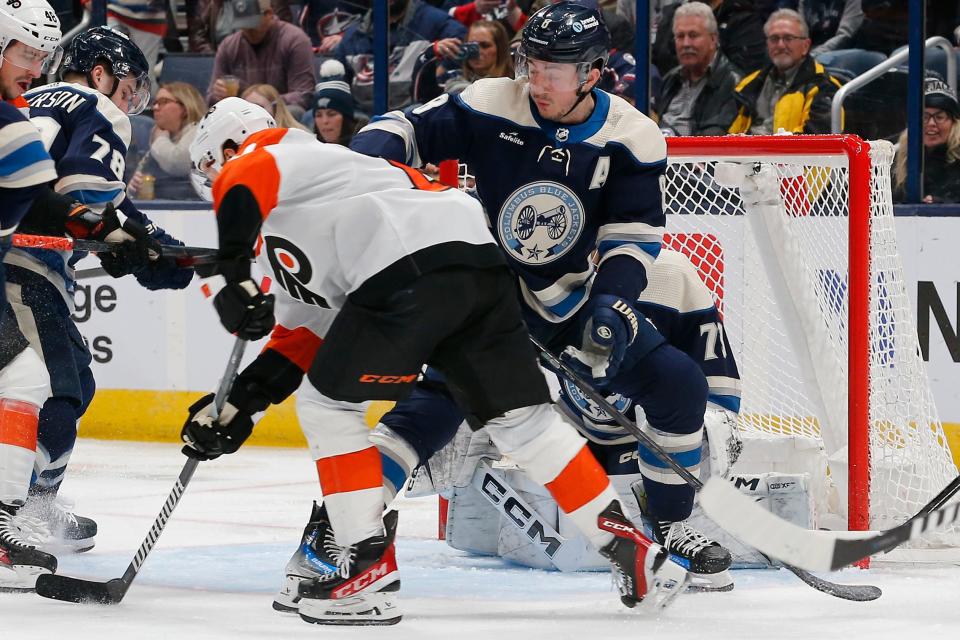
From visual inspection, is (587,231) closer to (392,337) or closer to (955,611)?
(392,337)

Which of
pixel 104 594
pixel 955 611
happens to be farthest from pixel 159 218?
pixel 955 611

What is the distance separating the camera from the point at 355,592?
8.50ft

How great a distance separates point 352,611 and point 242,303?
22.3 inches

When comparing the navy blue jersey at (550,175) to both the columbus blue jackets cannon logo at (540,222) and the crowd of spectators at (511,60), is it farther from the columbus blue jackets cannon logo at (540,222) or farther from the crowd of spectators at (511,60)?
the crowd of spectators at (511,60)

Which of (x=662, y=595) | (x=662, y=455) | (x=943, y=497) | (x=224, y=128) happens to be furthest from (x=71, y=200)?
(x=943, y=497)

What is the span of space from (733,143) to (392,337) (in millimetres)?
1232

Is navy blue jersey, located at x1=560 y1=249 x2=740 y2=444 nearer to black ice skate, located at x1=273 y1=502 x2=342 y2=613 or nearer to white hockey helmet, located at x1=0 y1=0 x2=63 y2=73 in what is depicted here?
black ice skate, located at x1=273 y1=502 x2=342 y2=613

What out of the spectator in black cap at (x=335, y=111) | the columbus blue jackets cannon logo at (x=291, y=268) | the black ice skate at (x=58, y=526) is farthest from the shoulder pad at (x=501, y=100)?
the spectator in black cap at (x=335, y=111)

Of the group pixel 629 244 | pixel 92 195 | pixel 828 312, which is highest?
pixel 92 195

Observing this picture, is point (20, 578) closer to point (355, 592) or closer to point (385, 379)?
point (355, 592)

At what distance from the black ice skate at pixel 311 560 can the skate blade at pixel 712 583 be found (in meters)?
0.71

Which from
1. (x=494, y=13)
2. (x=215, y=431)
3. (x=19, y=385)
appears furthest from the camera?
(x=494, y=13)

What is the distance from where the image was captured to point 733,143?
3.43 metres

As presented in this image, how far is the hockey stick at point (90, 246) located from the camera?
2.82 metres
